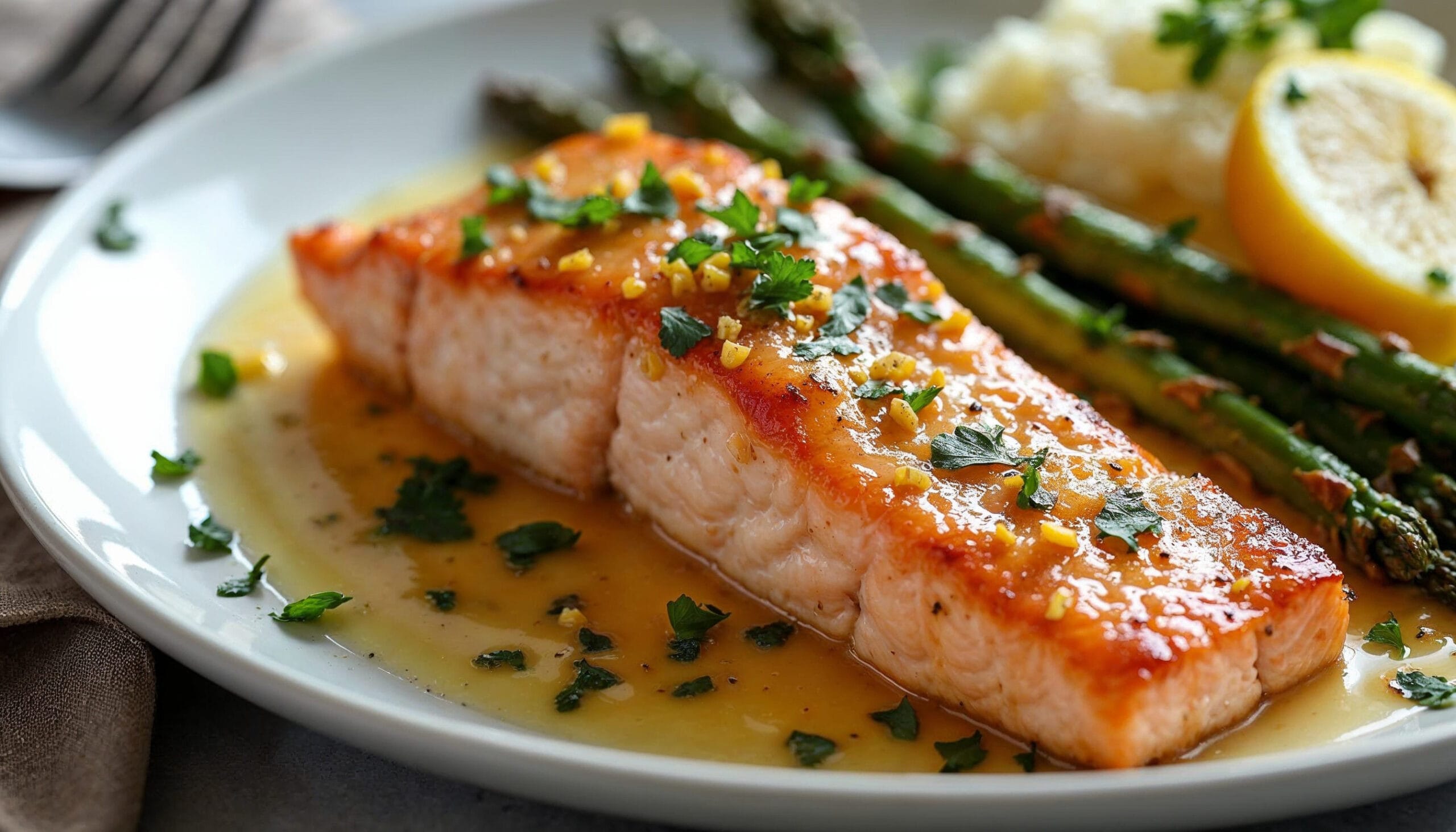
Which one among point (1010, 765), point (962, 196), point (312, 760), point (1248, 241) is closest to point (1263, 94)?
point (1248, 241)

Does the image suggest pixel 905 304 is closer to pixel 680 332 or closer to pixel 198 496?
pixel 680 332

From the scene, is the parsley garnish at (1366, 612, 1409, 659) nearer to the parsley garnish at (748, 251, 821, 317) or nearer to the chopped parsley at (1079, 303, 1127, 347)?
the chopped parsley at (1079, 303, 1127, 347)

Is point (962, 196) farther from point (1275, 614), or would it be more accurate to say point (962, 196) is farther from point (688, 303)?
point (1275, 614)

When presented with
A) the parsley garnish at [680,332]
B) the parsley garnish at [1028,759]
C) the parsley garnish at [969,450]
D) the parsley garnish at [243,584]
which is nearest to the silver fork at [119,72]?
the parsley garnish at [243,584]

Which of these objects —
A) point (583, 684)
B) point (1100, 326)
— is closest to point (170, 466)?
point (583, 684)

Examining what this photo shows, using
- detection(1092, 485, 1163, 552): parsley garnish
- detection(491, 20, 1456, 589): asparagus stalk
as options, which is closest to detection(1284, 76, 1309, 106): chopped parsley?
detection(491, 20, 1456, 589): asparagus stalk
